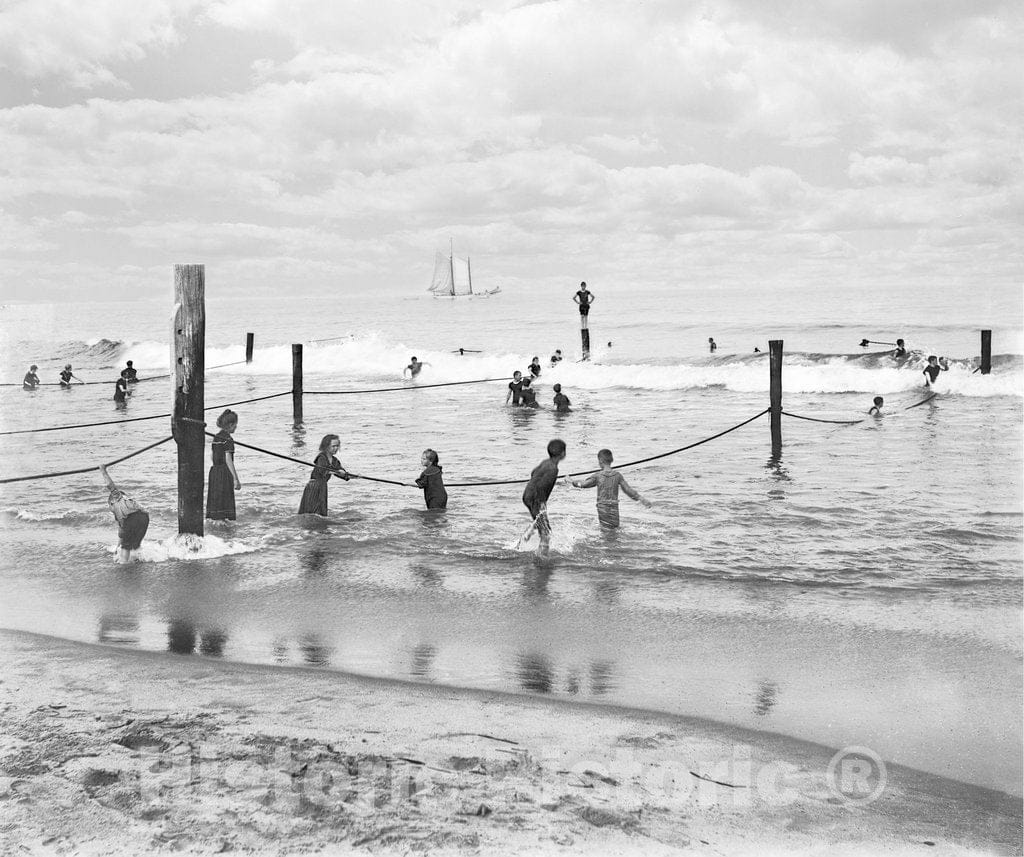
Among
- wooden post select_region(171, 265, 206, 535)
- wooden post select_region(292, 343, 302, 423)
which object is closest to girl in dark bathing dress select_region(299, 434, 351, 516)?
wooden post select_region(171, 265, 206, 535)

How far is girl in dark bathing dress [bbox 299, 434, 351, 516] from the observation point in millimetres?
12328

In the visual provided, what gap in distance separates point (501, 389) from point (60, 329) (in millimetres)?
76288

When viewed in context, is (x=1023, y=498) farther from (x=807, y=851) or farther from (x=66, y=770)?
(x=66, y=770)

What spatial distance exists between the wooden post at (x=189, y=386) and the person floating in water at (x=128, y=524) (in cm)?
52

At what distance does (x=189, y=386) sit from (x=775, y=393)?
37.2 ft

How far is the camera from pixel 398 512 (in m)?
13.3

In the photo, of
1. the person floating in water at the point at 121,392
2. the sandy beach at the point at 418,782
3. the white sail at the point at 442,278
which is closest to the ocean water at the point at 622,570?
the sandy beach at the point at 418,782

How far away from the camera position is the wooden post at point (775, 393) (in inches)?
695

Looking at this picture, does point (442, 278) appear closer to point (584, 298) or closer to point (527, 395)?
point (584, 298)

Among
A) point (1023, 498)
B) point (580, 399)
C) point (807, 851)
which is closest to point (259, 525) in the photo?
point (807, 851)

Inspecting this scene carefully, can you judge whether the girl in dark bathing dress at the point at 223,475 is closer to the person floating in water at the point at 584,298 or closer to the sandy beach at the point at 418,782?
the sandy beach at the point at 418,782

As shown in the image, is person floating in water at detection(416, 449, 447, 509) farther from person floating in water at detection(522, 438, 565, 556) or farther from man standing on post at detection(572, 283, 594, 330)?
man standing on post at detection(572, 283, 594, 330)

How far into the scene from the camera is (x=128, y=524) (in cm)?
1023

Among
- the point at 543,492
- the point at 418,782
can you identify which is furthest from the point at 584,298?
the point at 418,782
